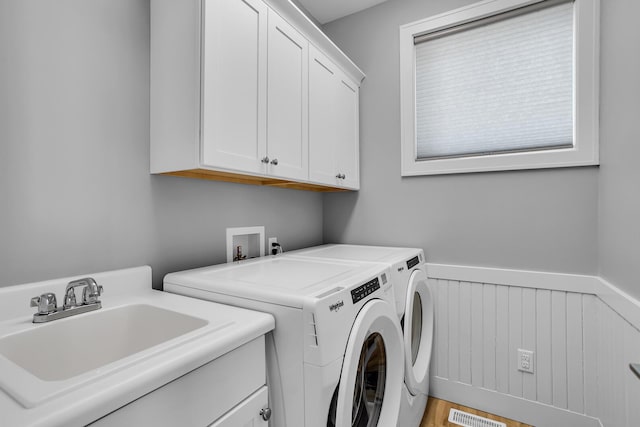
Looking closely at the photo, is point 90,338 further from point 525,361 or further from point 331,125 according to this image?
point 525,361

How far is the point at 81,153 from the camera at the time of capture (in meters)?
1.11

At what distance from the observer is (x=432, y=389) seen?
2.07m

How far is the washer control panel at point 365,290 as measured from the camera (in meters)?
1.09

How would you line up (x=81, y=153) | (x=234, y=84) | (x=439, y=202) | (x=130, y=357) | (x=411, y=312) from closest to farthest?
(x=130, y=357) → (x=81, y=153) → (x=234, y=84) → (x=411, y=312) → (x=439, y=202)

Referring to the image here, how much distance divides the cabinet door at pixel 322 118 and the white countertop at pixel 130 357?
3.29ft

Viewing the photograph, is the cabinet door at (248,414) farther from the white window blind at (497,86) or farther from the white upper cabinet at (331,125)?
the white window blind at (497,86)

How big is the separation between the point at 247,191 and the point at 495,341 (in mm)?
1801

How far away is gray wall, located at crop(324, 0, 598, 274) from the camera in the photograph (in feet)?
5.71

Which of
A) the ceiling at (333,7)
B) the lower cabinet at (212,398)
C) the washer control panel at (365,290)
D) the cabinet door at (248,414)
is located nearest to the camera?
the lower cabinet at (212,398)

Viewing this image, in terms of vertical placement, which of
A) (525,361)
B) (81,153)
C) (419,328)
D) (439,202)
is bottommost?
(525,361)

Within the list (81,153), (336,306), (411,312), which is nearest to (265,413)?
(336,306)

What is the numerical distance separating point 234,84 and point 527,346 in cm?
216

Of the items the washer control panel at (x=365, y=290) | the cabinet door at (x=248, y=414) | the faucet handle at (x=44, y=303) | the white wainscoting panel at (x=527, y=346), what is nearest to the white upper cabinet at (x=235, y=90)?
the faucet handle at (x=44, y=303)

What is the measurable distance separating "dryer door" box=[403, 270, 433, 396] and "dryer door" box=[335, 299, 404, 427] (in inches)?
6.9
